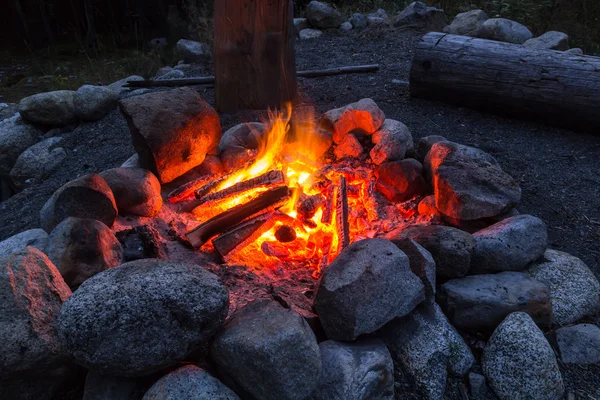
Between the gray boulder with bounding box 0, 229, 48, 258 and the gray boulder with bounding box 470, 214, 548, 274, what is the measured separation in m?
2.18

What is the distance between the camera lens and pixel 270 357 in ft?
5.51

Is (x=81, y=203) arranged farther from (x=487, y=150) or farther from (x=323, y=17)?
(x=323, y=17)

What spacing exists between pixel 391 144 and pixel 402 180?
32cm

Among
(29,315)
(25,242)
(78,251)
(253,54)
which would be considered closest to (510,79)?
(253,54)

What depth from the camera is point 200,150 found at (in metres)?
3.15

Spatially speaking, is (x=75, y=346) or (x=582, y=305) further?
(x=582, y=305)

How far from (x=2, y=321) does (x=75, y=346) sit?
14.7 inches

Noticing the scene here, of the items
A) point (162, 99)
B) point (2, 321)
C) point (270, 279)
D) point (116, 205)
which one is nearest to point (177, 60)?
point (162, 99)

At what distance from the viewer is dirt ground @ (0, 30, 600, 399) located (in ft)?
9.56

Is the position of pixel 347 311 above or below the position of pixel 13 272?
below

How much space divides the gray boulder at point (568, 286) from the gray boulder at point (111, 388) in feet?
6.50

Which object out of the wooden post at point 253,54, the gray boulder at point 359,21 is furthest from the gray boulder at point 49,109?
the gray boulder at point 359,21

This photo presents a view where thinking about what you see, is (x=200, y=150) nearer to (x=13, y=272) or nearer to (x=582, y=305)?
(x=13, y=272)

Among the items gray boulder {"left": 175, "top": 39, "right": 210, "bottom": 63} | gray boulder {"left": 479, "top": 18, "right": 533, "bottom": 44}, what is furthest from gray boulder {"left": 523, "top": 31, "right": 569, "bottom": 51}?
gray boulder {"left": 175, "top": 39, "right": 210, "bottom": 63}
